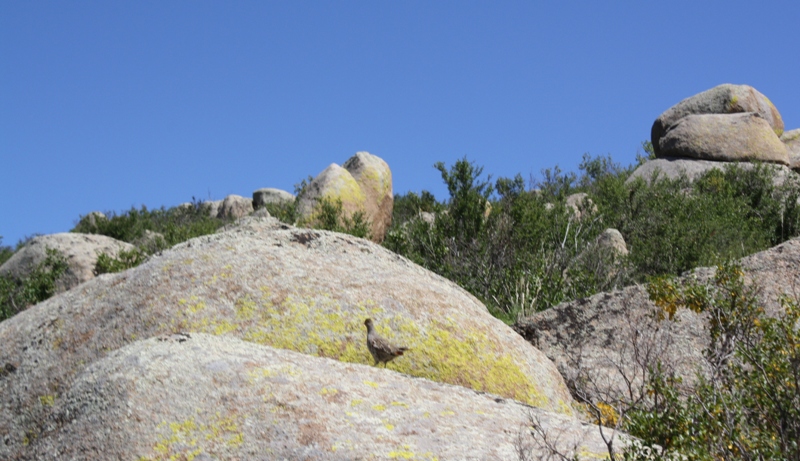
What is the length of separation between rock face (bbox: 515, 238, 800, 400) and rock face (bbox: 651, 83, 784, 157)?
29.7 m

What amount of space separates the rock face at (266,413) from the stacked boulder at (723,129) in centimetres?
3263

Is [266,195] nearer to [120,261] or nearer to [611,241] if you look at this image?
[611,241]

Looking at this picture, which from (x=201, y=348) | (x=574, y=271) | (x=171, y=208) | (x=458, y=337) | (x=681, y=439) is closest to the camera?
(x=681, y=439)

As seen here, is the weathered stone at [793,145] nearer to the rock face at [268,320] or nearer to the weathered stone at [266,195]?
the weathered stone at [266,195]

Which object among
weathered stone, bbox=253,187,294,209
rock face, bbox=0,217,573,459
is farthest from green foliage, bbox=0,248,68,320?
weathered stone, bbox=253,187,294,209

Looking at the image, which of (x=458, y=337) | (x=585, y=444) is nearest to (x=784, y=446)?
(x=585, y=444)

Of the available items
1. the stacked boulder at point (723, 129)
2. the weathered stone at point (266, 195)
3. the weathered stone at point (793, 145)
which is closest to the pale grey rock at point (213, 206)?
the weathered stone at point (266, 195)

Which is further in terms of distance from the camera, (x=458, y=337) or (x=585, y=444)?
(x=458, y=337)

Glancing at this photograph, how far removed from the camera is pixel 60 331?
265 inches

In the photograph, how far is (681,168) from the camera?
113 ft

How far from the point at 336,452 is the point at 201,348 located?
1.39 meters

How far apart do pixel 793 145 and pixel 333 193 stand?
81.2 ft

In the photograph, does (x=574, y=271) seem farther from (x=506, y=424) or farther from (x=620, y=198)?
(x=620, y=198)

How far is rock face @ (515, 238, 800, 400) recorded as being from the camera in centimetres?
791
